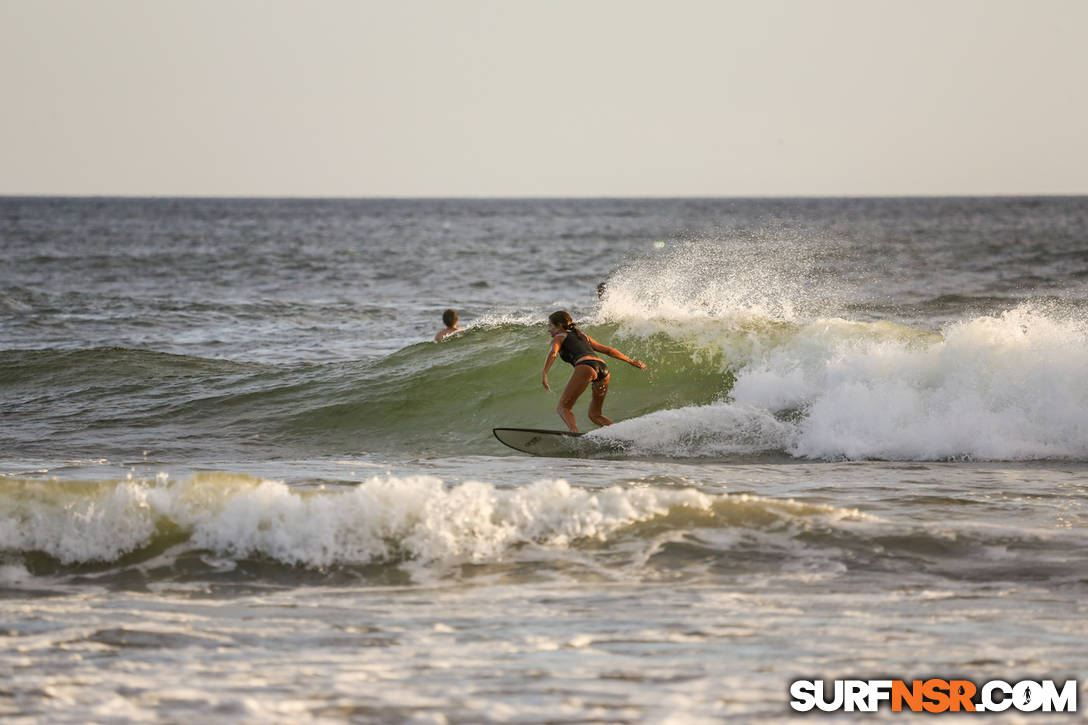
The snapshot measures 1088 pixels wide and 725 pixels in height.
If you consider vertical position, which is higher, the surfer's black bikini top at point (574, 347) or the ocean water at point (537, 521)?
the surfer's black bikini top at point (574, 347)

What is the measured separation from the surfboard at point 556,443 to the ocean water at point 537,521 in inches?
9.6

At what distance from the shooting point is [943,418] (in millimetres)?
13180

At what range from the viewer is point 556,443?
41.9ft

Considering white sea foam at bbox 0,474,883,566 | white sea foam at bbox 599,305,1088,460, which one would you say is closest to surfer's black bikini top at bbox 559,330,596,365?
white sea foam at bbox 599,305,1088,460

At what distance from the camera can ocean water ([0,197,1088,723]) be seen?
5.65 metres

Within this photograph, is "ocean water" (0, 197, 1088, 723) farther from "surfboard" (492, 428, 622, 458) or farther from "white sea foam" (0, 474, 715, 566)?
"surfboard" (492, 428, 622, 458)

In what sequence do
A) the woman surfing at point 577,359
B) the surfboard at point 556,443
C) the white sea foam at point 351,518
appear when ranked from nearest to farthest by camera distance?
1. the white sea foam at point 351,518
2. the surfboard at point 556,443
3. the woman surfing at point 577,359

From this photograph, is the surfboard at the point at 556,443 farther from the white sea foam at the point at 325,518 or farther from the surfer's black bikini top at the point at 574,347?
the white sea foam at the point at 325,518

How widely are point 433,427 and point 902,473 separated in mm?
6371

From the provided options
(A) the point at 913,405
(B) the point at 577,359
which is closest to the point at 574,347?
(B) the point at 577,359

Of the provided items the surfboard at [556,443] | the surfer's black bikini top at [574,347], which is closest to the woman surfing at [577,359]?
the surfer's black bikini top at [574,347]

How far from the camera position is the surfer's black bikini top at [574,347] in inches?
531

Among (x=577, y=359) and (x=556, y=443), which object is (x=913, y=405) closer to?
(x=577, y=359)

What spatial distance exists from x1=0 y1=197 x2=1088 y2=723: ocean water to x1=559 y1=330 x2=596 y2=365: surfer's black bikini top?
1111 millimetres
